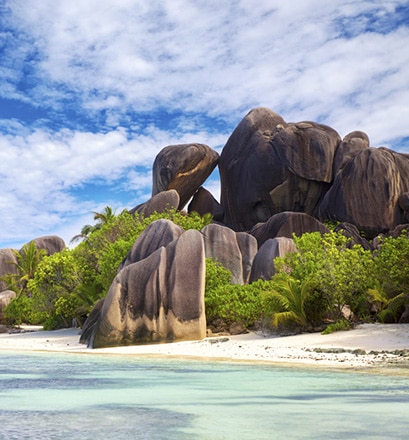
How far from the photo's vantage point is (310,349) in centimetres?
1346

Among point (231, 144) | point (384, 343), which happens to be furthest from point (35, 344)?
point (231, 144)

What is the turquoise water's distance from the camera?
5.08 m

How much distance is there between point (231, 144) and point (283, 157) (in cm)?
523

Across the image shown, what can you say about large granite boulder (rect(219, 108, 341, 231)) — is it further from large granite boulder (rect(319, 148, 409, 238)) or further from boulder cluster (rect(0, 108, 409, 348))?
large granite boulder (rect(319, 148, 409, 238))

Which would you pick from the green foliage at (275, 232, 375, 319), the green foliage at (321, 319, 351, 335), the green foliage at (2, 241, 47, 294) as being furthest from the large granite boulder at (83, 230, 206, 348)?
the green foliage at (2, 241, 47, 294)

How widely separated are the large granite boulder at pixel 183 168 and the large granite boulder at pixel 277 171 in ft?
6.24

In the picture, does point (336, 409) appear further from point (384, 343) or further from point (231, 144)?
point (231, 144)

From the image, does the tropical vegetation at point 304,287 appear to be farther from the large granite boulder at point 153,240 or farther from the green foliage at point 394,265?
the large granite boulder at point 153,240

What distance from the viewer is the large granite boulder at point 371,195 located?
38125 mm

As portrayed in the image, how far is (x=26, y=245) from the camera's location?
44625 millimetres

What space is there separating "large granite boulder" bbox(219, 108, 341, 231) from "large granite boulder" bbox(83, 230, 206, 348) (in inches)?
1004

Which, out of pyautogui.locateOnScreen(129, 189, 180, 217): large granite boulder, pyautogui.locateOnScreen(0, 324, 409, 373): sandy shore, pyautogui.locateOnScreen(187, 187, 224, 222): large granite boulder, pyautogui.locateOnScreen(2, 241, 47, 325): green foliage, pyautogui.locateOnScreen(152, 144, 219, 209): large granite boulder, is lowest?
pyautogui.locateOnScreen(0, 324, 409, 373): sandy shore

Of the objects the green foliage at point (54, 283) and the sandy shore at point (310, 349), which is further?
the green foliage at point (54, 283)

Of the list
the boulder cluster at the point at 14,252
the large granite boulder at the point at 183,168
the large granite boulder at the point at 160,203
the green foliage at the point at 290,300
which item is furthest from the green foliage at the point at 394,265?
the boulder cluster at the point at 14,252
